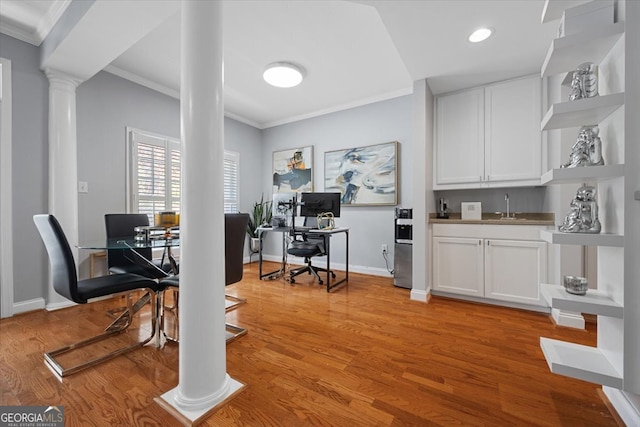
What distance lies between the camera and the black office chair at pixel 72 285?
1663mm

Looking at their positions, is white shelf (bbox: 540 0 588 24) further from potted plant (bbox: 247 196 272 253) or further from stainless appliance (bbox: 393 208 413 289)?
potted plant (bbox: 247 196 272 253)

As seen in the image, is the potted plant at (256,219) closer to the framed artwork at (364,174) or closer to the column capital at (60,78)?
the framed artwork at (364,174)

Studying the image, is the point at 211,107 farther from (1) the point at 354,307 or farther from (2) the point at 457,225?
(2) the point at 457,225

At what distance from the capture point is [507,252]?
105 inches

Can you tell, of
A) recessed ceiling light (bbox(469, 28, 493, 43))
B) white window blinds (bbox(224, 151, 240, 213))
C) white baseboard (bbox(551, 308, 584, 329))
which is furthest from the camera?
white window blinds (bbox(224, 151, 240, 213))

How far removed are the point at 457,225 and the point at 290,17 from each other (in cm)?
263

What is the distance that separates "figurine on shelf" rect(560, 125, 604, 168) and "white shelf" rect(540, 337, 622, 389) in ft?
2.96

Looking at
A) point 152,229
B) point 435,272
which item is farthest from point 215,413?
point 435,272

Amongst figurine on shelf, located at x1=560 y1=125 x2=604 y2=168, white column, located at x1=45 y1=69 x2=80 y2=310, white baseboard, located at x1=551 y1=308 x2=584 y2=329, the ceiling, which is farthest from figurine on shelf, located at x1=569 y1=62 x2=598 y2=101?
white column, located at x1=45 y1=69 x2=80 y2=310

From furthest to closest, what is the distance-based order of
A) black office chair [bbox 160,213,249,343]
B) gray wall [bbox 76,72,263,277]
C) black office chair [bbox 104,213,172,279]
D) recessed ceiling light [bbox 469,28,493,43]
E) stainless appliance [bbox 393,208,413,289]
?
stainless appliance [bbox 393,208,413,289] < gray wall [bbox 76,72,263,277] < black office chair [bbox 104,213,172,279] < recessed ceiling light [bbox 469,28,493,43] < black office chair [bbox 160,213,249,343]

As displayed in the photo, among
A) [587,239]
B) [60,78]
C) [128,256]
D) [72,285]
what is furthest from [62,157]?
[587,239]

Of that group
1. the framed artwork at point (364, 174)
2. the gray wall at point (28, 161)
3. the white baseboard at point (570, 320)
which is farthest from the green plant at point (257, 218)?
the white baseboard at point (570, 320)

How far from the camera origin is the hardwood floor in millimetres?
1279

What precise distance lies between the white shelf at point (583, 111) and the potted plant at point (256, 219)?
4149mm
